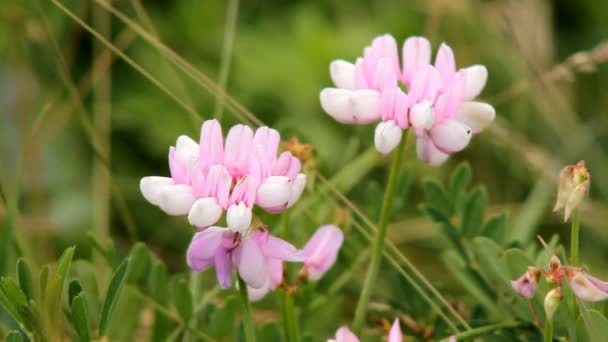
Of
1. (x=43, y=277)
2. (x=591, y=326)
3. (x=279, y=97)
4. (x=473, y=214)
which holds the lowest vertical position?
(x=591, y=326)

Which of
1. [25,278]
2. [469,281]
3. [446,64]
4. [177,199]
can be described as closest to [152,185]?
[177,199]

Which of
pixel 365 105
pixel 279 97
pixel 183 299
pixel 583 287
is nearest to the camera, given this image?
pixel 583 287

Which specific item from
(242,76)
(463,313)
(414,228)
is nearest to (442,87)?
(463,313)

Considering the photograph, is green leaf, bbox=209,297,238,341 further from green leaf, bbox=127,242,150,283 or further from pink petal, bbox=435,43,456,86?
pink petal, bbox=435,43,456,86

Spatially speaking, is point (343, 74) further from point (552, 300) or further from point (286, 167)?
point (552, 300)

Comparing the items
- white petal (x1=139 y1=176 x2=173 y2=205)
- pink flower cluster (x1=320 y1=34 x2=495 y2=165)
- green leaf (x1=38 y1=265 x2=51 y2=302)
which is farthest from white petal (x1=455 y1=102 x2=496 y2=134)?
green leaf (x1=38 y1=265 x2=51 y2=302)

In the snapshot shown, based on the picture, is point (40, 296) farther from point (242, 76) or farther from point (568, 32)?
point (568, 32)

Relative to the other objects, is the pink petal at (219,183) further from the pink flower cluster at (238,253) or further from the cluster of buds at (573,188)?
the cluster of buds at (573,188)
